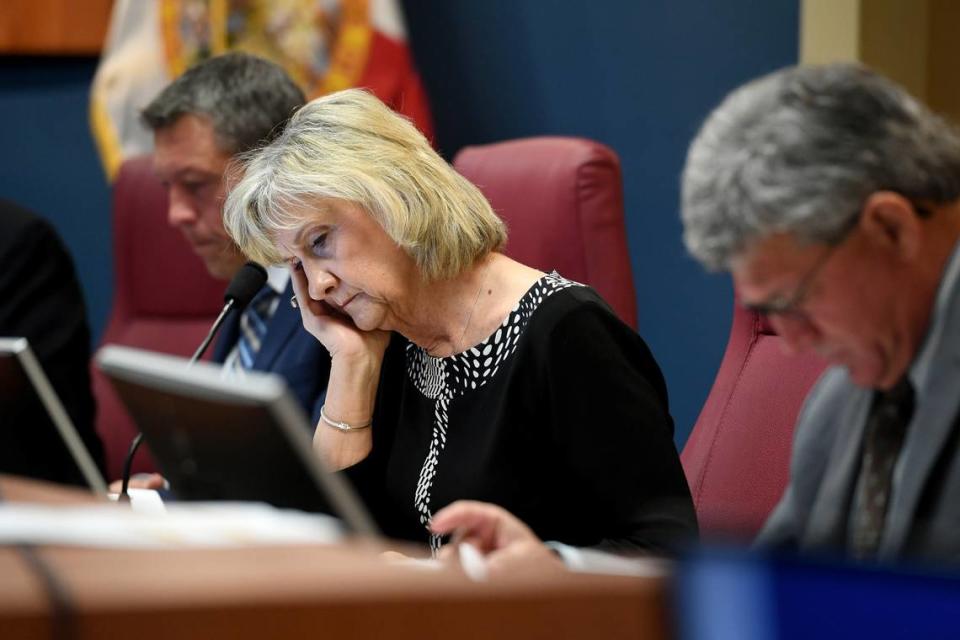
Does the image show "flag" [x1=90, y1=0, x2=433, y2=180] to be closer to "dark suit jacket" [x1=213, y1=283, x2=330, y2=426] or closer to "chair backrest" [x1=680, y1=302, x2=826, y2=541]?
"dark suit jacket" [x1=213, y1=283, x2=330, y2=426]

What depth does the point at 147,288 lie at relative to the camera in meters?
3.03

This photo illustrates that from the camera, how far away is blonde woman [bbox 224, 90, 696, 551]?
5.30ft

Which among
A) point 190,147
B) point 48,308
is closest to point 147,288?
point 48,308

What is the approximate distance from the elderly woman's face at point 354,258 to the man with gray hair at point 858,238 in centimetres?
71

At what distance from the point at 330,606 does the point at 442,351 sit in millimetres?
1165

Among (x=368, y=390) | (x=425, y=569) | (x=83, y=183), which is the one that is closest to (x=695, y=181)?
(x=425, y=569)

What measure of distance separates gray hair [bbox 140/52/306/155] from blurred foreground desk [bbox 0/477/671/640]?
177cm

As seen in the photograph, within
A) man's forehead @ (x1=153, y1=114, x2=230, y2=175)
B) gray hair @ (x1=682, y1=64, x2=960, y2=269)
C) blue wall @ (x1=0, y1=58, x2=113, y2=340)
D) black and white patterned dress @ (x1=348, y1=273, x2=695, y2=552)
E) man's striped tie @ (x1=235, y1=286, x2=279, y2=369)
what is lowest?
blue wall @ (x1=0, y1=58, x2=113, y2=340)

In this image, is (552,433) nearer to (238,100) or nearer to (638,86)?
(238,100)

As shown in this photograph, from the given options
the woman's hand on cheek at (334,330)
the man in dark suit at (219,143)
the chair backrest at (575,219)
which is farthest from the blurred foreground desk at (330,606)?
the man in dark suit at (219,143)

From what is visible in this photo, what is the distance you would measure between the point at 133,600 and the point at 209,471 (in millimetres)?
630

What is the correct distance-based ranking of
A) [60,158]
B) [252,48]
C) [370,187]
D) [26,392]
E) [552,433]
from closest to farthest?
[26,392]
[552,433]
[370,187]
[252,48]
[60,158]

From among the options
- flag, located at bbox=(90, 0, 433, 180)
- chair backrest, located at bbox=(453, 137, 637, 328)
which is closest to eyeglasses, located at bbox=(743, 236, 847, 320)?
chair backrest, located at bbox=(453, 137, 637, 328)

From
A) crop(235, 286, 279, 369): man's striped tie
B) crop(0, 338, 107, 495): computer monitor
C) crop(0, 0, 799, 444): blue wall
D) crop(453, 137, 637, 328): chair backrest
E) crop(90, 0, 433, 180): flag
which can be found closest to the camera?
crop(0, 338, 107, 495): computer monitor
